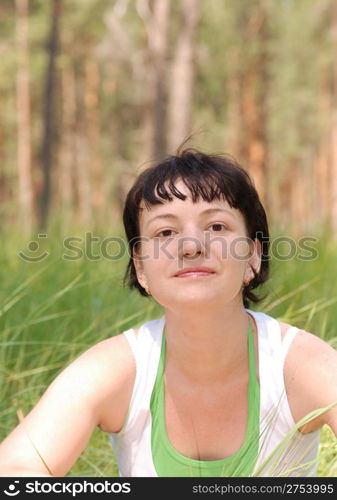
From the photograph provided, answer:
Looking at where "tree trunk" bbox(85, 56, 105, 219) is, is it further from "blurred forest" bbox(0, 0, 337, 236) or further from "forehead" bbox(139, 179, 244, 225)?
"forehead" bbox(139, 179, 244, 225)

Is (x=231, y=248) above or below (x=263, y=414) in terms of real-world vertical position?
above

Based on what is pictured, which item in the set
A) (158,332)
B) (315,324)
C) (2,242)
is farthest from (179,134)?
(158,332)

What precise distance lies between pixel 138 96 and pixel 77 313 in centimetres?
1175

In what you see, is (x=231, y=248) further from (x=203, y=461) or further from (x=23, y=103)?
(x=23, y=103)

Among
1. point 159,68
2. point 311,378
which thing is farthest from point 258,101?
Result: point 311,378

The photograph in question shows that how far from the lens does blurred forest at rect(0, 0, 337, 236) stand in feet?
44.1

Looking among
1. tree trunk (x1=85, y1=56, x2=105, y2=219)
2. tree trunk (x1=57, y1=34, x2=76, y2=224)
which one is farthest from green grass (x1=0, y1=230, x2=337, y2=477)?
tree trunk (x1=85, y1=56, x2=105, y2=219)

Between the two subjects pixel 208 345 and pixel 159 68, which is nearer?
pixel 208 345

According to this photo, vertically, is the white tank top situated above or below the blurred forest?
below

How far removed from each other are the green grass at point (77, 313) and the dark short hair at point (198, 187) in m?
0.65

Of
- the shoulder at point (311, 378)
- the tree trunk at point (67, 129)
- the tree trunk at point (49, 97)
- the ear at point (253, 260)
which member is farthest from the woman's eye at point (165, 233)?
the tree trunk at point (67, 129)

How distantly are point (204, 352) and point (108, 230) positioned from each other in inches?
131

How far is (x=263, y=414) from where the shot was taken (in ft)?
5.92

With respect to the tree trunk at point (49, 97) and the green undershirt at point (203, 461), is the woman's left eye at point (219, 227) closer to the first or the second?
the green undershirt at point (203, 461)
